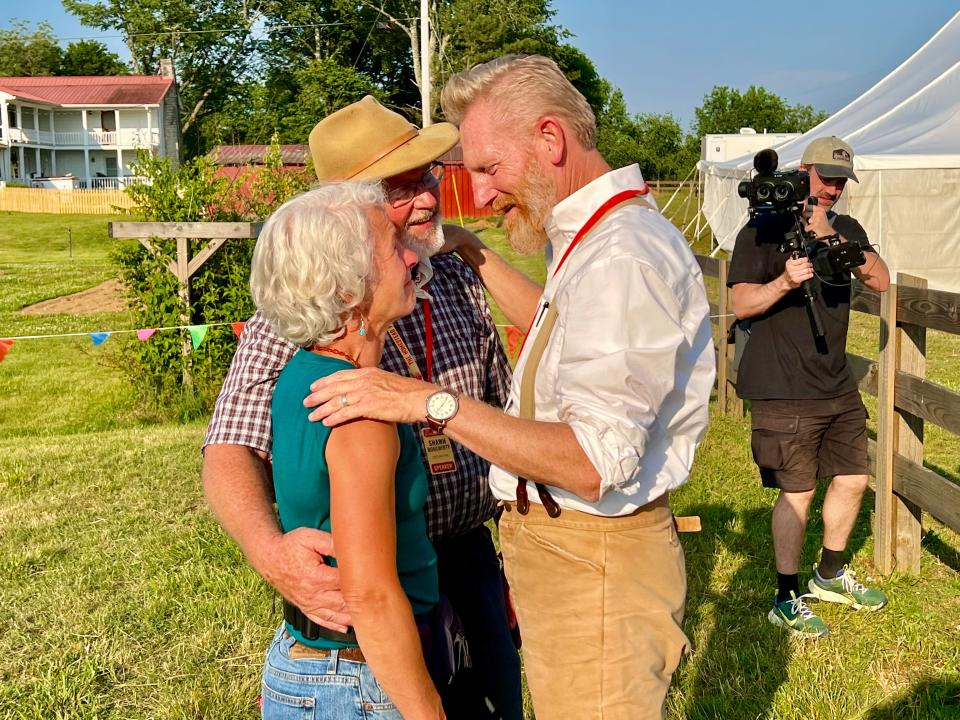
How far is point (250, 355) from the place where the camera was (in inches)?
98.8

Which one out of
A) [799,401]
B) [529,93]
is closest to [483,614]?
[529,93]

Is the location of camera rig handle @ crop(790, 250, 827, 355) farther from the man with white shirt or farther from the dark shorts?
the man with white shirt

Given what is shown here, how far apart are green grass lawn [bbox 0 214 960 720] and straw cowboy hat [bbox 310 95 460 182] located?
249 centimetres

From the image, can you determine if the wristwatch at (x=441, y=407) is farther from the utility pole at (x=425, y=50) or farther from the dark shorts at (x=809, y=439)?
the utility pole at (x=425, y=50)

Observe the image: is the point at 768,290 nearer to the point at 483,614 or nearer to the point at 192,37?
the point at 483,614

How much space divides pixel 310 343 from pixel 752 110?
241 ft

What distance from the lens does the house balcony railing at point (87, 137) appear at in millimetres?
60000

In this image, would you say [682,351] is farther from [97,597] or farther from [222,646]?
[97,597]

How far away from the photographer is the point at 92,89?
62406 mm

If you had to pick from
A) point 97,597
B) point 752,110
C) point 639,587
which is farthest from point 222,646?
point 752,110

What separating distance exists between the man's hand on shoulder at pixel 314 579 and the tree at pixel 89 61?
84.4 meters

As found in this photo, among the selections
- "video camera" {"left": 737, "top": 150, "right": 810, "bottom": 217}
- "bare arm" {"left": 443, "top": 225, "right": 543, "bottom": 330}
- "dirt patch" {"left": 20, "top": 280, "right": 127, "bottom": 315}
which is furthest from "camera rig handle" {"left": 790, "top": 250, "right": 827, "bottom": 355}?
"dirt patch" {"left": 20, "top": 280, "right": 127, "bottom": 315}

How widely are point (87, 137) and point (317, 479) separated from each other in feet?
221

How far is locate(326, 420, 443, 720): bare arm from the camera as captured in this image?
1900 mm
